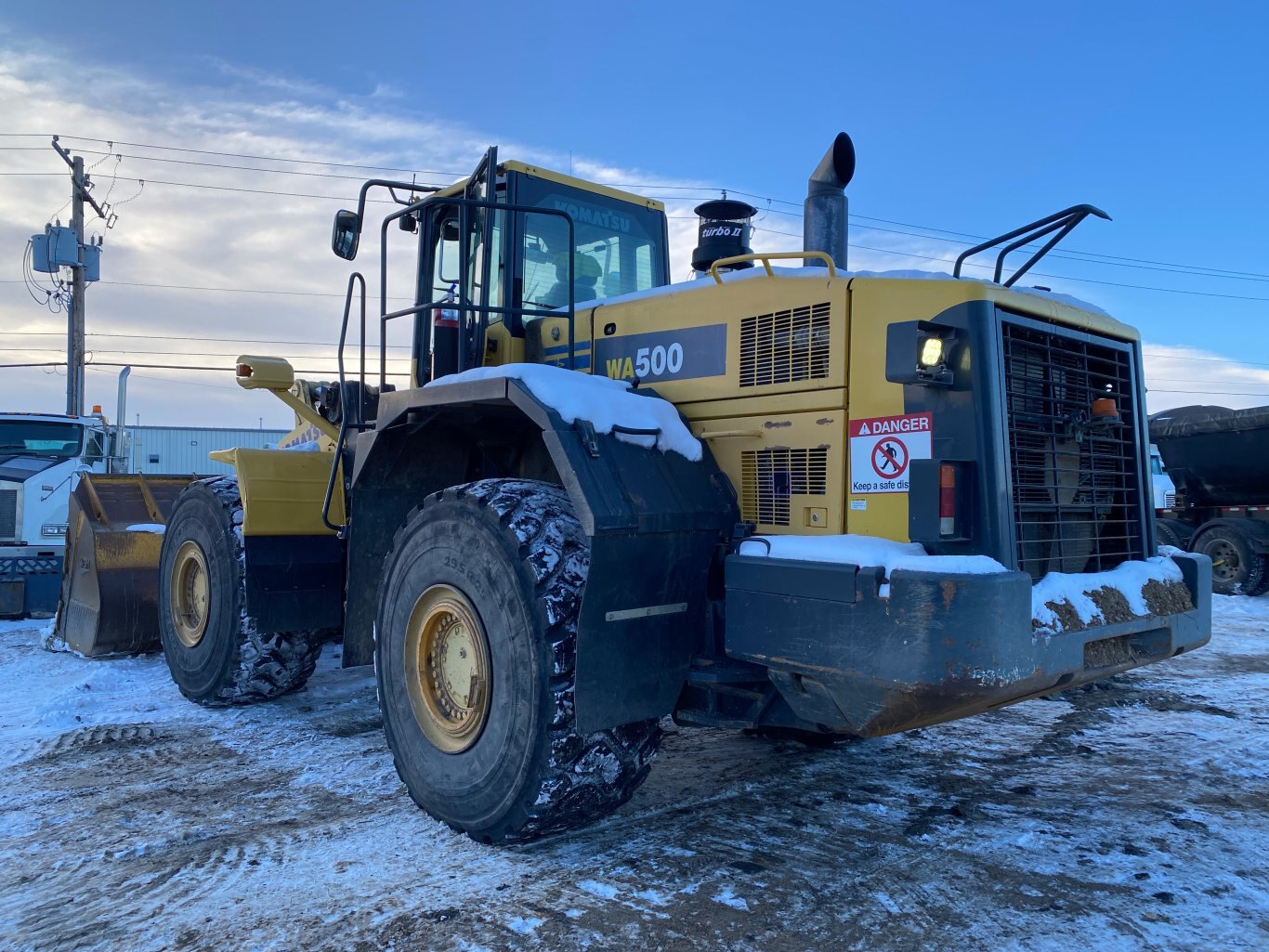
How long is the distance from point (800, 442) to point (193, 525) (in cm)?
434

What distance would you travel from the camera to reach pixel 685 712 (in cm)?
394

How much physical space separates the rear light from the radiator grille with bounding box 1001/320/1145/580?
0.96ft

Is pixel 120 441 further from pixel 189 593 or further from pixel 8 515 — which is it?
pixel 189 593

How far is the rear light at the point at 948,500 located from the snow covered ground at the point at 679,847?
1.24 metres

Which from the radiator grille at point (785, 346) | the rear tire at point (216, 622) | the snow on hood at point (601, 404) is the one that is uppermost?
the radiator grille at point (785, 346)

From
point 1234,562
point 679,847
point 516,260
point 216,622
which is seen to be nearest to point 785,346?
point 516,260

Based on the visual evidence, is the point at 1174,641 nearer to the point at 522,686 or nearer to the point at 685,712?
the point at 685,712

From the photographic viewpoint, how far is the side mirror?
17.3ft

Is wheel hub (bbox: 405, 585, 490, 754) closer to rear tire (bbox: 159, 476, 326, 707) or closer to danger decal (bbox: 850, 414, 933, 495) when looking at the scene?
danger decal (bbox: 850, 414, 933, 495)

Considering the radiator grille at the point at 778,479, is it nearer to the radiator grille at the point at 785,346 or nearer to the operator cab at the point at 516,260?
the radiator grille at the point at 785,346

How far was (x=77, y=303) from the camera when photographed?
77.6 feet

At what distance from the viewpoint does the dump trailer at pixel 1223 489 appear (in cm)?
1311

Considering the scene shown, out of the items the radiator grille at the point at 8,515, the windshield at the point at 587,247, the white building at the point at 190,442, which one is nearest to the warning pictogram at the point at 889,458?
the windshield at the point at 587,247

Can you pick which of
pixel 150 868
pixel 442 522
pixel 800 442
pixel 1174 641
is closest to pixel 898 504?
pixel 800 442
